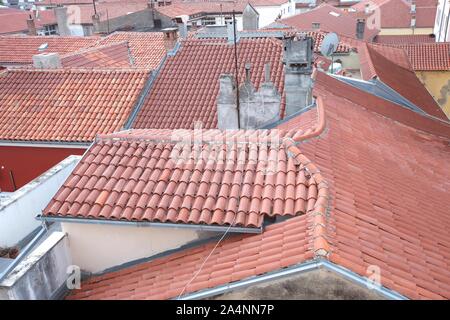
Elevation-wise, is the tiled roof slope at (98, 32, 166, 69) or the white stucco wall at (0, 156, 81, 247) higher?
the tiled roof slope at (98, 32, 166, 69)

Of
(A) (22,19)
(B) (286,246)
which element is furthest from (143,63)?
(A) (22,19)

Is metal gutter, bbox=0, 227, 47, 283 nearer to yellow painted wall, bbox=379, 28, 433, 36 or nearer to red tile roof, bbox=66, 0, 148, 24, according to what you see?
red tile roof, bbox=66, 0, 148, 24

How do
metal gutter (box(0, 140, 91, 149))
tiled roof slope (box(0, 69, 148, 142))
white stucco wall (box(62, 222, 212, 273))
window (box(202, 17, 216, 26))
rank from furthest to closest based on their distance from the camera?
window (box(202, 17, 216, 26)) → tiled roof slope (box(0, 69, 148, 142)) → metal gutter (box(0, 140, 91, 149)) → white stucco wall (box(62, 222, 212, 273))

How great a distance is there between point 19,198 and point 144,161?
8.19ft

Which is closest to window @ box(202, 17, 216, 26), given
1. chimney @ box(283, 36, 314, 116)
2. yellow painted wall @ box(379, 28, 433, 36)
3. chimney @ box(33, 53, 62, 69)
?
yellow painted wall @ box(379, 28, 433, 36)

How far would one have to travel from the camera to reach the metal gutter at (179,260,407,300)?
3.95 m

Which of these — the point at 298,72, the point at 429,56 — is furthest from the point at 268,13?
the point at 298,72

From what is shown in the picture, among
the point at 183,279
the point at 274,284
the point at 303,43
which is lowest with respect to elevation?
the point at 183,279

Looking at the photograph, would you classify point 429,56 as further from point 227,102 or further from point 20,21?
point 20,21

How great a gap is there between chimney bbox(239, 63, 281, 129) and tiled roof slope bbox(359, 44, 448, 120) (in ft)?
15.6

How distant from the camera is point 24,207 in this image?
7.59m

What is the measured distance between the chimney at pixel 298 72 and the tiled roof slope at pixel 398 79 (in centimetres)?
401

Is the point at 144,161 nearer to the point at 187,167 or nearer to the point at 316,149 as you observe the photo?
the point at 187,167

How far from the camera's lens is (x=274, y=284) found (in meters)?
4.18
